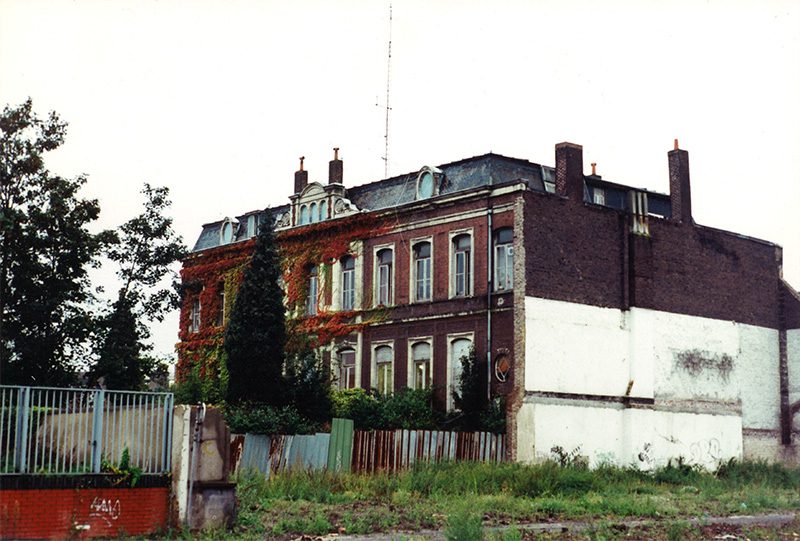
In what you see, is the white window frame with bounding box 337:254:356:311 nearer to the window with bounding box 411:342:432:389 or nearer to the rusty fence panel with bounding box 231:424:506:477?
the window with bounding box 411:342:432:389

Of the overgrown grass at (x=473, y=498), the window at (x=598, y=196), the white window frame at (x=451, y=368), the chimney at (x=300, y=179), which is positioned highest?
the chimney at (x=300, y=179)

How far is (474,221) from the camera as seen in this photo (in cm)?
3541

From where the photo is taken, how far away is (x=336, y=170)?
139ft

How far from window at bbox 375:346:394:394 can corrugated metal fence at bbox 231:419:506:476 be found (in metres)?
6.78

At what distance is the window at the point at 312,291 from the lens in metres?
41.2

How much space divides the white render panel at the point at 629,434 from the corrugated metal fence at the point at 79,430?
Result: 54.0 ft

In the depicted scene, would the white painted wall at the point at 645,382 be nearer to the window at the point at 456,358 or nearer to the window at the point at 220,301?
the window at the point at 456,358

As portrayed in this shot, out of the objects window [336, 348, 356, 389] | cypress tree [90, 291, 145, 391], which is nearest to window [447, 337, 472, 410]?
window [336, 348, 356, 389]

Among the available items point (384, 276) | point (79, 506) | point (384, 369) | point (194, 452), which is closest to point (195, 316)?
point (384, 276)

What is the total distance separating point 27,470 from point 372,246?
77.1ft

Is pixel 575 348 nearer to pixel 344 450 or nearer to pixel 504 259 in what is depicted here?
pixel 504 259

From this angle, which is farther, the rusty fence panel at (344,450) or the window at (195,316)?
the window at (195,316)

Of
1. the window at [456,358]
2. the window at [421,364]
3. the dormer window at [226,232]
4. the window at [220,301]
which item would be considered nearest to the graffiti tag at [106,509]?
the window at [456,358]

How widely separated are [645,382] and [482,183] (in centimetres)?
813
